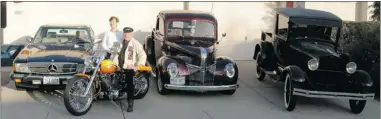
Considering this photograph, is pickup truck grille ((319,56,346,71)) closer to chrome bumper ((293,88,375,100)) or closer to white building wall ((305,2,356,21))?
chrome bumper ((293,88,375,100))

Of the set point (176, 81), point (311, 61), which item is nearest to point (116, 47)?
point (176, 81)

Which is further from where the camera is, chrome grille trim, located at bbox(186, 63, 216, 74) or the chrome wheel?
chrome grille trim, located at bbox(186, 63, 216, 74)

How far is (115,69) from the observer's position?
26.0 feet

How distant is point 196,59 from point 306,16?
7.97 ft

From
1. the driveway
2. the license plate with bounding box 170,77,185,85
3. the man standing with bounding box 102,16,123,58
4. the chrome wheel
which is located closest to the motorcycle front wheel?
the driveway

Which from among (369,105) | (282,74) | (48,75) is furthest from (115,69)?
(369,105)

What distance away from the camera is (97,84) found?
312 inches

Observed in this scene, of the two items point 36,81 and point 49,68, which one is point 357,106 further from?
point 36,81

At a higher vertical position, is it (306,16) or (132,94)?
(306,16)

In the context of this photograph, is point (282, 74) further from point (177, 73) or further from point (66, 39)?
point (66, 39)

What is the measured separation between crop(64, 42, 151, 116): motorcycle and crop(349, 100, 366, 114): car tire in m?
3.77

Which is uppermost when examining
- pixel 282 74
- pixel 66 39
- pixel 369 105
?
pixel 66 39

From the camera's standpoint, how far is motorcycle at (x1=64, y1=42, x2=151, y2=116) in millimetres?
7479

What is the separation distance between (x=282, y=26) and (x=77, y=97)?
16.0 ft
